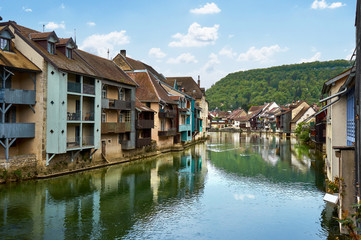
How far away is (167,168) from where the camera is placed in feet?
108

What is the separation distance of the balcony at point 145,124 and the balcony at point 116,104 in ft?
8.21

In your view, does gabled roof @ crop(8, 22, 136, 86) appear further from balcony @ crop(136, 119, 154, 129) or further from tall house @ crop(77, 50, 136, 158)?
balcony @ crop(136, 119, 154, 129)

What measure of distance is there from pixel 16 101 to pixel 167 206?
1274cm

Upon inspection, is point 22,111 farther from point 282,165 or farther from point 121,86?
point 282,165

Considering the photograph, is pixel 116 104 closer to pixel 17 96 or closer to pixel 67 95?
pixel 67 95

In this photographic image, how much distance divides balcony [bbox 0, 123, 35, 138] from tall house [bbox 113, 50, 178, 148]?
20.6 metres

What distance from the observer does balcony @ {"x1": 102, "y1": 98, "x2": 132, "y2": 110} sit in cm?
3238

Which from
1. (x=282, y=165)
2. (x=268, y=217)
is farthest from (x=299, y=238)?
(x=282, y=165)

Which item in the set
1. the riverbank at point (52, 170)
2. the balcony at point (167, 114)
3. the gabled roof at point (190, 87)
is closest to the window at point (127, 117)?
the riverbank at point (52, 170)

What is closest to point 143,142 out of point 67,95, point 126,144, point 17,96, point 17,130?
point 126,144

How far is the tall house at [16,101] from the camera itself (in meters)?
22.5

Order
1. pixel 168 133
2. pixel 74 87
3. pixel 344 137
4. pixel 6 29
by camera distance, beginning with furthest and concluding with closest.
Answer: pixel 168 133 → pixel 74 87 → pixel 6 29 → pixel 344 137

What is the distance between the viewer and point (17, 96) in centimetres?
2328

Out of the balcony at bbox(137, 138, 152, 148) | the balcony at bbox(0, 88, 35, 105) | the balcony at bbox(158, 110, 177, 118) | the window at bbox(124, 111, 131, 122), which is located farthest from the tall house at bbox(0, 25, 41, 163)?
the balcony at bbox(158, 110, 177, 118)
